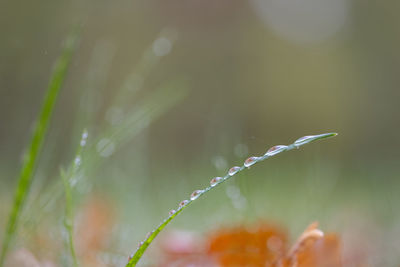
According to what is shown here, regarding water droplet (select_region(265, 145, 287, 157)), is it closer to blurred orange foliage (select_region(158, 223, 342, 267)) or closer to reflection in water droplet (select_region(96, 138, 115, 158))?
blurred orange foliage (select_region(158, 223, 342, 267))

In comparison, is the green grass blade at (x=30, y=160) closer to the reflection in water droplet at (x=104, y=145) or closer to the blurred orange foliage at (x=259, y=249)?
the reflection in water droplet at (x=104, y=145)

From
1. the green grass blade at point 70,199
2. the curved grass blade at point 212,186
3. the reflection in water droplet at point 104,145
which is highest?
the reflection in water droplet at point 104,145

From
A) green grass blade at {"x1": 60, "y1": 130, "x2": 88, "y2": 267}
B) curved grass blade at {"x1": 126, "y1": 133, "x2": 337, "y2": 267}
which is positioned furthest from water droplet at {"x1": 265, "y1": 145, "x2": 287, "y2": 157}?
green grass blade at {"x1": 60, "y1": 130, "x2": 88, "y2": 267}

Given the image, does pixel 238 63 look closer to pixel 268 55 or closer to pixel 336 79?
pixel 268 55

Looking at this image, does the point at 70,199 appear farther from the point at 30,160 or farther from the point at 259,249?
the point at 259,249

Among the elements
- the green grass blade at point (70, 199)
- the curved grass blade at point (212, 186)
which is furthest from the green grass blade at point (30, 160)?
the curved grass blade at point (212, 186)

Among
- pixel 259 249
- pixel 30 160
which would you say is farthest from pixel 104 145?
pixel 259 249

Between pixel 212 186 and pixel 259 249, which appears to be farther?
pixel 259 249

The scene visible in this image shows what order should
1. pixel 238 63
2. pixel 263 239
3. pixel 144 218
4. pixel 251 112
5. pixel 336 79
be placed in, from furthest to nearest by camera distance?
pixel 336 79 < pixel 238 63 < pixel 251 112 < pixel 144 218 < pixel 263 239

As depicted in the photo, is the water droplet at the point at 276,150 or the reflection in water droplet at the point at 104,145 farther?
the reflection in water droplet at the point at 104,145

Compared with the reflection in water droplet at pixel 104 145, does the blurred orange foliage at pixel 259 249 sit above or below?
below

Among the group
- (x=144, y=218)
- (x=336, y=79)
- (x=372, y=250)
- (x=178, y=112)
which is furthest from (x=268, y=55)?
(x=372, y=250)
